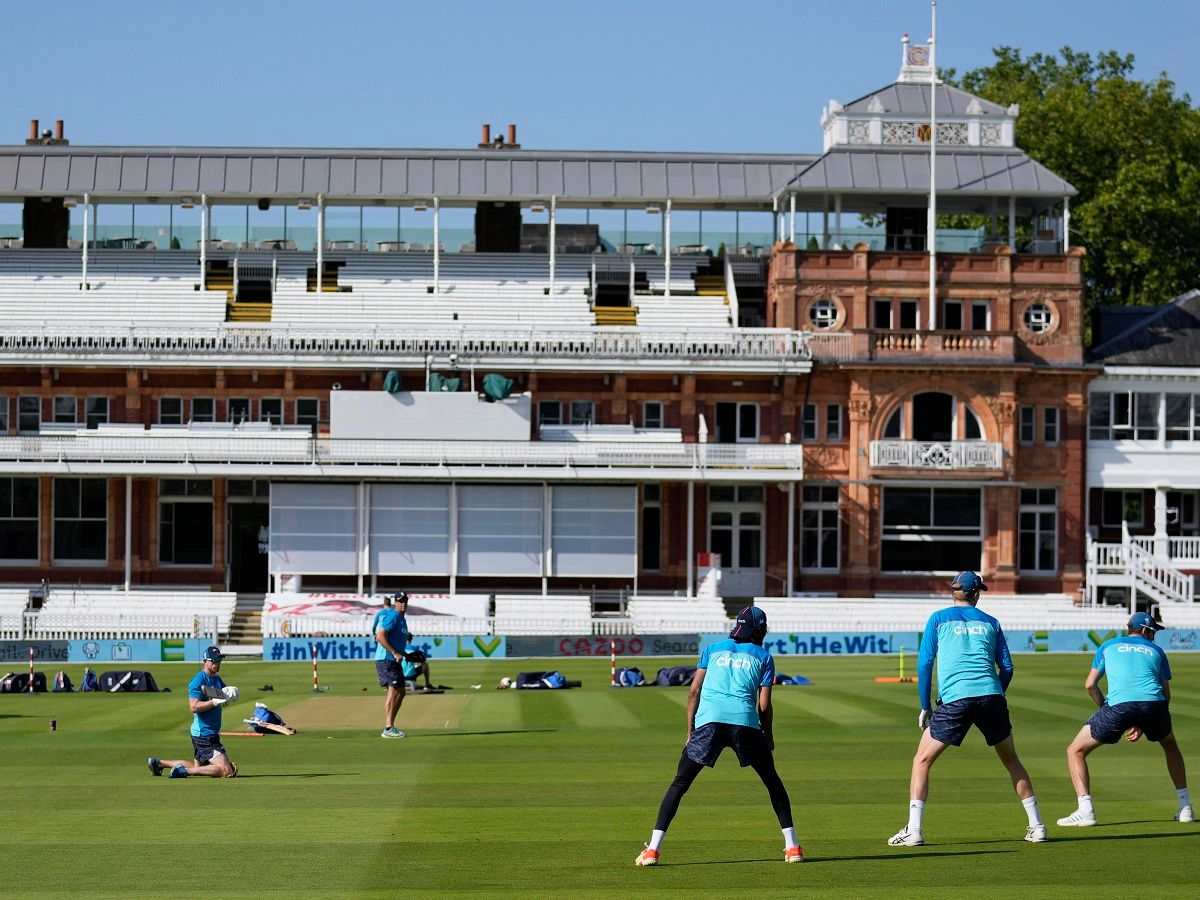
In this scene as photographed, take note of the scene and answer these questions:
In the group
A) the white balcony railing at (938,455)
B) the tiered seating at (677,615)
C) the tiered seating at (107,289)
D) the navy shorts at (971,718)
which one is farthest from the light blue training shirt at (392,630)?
the tiered seating at (107,289)

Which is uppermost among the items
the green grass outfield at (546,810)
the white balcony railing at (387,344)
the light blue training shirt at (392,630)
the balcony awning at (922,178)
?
the balcony awning at (922,178)

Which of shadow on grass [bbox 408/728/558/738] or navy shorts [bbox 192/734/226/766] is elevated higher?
navy shorts [bbox 192/734/226/766]

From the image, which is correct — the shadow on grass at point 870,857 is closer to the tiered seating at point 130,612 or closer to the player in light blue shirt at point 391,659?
the player in light blue shirt at point 391,659

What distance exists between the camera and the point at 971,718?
14211mm

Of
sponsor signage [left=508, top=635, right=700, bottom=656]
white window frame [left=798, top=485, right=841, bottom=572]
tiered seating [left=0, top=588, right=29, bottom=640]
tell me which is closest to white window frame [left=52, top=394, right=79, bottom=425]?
tiered seating [left=0, top=588, right=29, bottom=640]

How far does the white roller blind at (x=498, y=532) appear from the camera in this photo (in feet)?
185

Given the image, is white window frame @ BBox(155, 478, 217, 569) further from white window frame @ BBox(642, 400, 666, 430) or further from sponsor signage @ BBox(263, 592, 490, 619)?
white window frame @ BBox(642, 400, 666, 430)

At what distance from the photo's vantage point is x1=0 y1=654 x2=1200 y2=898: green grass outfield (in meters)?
13.4

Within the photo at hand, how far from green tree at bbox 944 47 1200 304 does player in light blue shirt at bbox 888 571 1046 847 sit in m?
61.3

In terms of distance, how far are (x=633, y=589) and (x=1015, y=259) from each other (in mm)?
16423

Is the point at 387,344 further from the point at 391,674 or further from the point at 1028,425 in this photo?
the point at 391,674

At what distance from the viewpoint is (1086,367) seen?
5891cm

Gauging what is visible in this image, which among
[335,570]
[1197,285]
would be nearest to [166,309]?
[335,570]

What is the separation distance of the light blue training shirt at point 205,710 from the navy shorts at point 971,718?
8513mm
